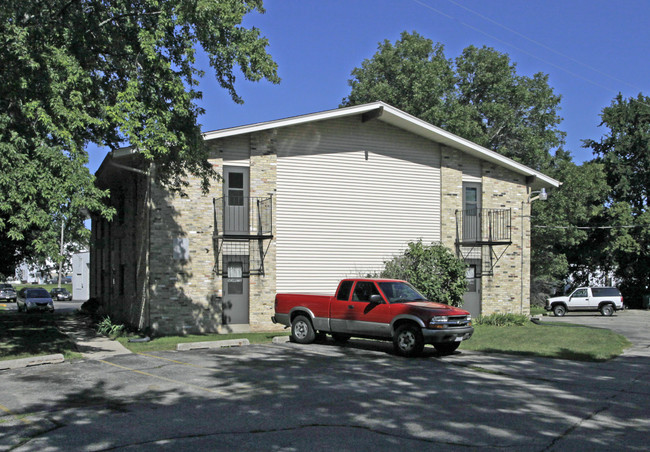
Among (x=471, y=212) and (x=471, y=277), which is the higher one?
(x=471, y=212)

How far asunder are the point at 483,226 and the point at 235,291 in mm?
11024

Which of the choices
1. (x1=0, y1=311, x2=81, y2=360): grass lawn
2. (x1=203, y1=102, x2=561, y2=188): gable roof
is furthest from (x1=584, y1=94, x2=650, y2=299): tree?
(x1=0, y1=311, x2=81, y2=360): grass lawn

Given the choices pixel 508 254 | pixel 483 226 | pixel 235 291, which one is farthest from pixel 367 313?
pixel 508 254

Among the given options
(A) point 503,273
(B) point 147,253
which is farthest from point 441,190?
(B) point 147,253

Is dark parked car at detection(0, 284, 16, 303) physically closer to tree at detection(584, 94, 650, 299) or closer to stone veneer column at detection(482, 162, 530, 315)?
stone veneer column at detection(482, 162, 530, 315)

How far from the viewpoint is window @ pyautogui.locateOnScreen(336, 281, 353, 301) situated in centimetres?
1552

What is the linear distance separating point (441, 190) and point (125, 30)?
14.5 m

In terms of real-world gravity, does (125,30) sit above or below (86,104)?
above

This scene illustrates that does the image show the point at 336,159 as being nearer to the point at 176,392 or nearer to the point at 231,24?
the point at 231,24

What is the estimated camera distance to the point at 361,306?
15055 mm

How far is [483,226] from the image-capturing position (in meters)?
25.5

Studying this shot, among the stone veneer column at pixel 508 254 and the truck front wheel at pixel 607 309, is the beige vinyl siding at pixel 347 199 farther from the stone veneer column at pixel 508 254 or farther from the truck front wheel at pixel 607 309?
the truck front wheel at pixel 607 309

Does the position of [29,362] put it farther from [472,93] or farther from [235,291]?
[472,93]

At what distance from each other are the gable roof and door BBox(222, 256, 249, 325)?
172 inches
